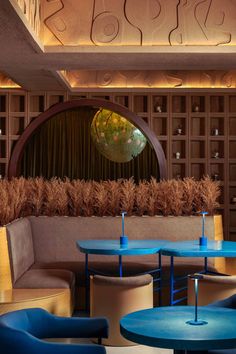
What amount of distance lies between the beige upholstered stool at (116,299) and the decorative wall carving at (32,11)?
2.26 meters

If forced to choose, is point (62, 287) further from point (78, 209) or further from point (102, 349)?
point (102, 349)

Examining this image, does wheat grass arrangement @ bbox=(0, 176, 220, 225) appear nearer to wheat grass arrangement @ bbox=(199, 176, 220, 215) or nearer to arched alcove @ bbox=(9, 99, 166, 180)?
wheat grass arrangement @ bbox=(199, 176, 220, 215)

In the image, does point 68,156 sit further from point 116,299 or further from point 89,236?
point 116,299

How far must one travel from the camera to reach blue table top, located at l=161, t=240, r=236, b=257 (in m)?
5.47

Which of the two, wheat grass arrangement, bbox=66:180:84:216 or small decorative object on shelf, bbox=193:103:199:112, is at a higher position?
small decorative object on shelf, bbox=193:103:199:112

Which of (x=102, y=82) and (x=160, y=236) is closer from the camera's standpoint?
(x=160, y=236)

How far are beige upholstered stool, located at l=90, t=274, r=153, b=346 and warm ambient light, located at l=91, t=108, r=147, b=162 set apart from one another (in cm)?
451

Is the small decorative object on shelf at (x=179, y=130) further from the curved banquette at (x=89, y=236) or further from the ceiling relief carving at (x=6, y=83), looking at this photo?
the curved banquette at (x=89, y=236)

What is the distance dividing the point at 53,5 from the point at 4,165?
3.83 meters

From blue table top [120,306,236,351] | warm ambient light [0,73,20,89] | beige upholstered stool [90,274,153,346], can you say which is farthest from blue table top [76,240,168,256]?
warm ambient light [0,73,20,89]

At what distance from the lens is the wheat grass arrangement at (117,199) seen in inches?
274

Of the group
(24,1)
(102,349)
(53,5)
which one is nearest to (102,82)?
(53,5)

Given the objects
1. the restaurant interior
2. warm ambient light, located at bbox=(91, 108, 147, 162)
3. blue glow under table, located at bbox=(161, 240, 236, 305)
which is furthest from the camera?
warm ambient light, located at bbox=(91, 108, 147, 162)

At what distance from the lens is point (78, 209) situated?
6.99 metres
